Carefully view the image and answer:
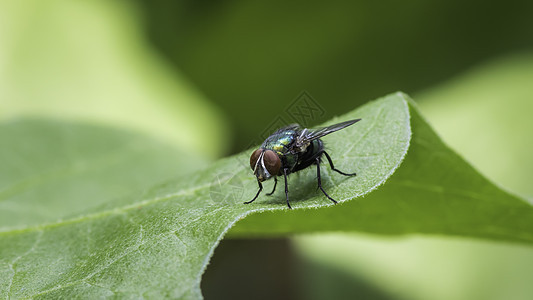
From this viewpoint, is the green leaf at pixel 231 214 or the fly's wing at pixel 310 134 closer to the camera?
the green leaf at pixel 231 214

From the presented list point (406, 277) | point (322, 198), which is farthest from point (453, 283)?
point (322, 198)

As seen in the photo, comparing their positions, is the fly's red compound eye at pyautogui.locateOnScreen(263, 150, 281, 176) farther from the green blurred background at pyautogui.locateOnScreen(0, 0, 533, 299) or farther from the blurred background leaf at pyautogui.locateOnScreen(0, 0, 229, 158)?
the blurred background leaf at pyautogui.locateOnScreen(0, 0, 229, 158)

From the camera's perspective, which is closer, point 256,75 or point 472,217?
point 472,217

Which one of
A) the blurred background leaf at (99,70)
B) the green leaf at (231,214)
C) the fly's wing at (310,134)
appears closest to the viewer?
the green leaf at (231,214)

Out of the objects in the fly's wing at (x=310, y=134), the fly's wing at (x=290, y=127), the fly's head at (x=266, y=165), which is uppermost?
the fly's wing at (x=310, y=134)

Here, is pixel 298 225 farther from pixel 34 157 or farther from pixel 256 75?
pixel 256 75

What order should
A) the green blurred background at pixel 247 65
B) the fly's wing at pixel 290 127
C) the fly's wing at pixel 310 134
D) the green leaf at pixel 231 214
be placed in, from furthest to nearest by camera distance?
the green blurred background at pixel 247 65 → the fly's wing at pixel 290 127 → the fly's wing at pixel 310 134 → the green leaf at pixel 231 214

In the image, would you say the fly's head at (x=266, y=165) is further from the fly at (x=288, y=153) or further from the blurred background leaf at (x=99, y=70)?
the blurred background leaf at (x=99, y=70)

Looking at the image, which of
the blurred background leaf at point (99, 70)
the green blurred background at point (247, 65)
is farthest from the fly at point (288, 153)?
the blurred background leaf at point (99, 70)
